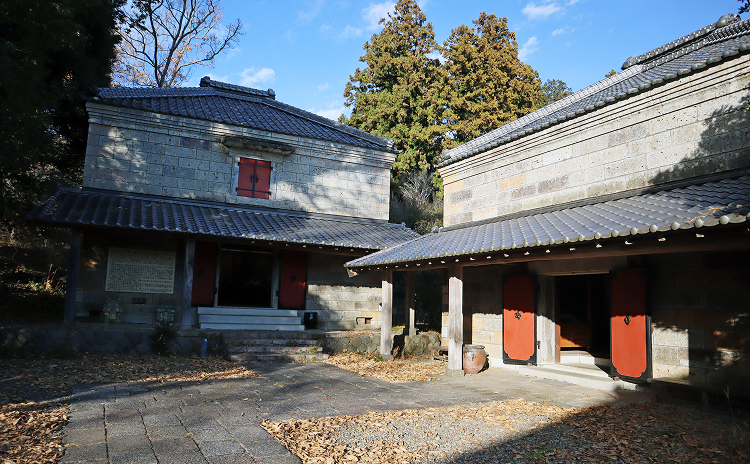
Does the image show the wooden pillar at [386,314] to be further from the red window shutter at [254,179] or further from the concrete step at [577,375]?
the red window shutter at [254,179]

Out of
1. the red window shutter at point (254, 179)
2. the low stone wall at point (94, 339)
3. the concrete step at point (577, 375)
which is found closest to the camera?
the concrete step at point (577, 375)

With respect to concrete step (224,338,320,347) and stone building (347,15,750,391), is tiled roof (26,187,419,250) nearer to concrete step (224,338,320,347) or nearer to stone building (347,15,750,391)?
stone building (347,15,750,391)

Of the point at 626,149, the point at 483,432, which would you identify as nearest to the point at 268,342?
the point at 483,432

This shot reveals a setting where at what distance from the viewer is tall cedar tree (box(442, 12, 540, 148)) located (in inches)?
934

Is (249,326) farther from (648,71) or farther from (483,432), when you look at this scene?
(648,71)

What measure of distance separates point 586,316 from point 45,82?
15.6m

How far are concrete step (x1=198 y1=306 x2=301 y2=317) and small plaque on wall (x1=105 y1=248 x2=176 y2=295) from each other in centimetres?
105

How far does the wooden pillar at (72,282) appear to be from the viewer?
33.8 feet

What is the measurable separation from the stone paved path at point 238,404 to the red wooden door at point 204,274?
13.6 feet

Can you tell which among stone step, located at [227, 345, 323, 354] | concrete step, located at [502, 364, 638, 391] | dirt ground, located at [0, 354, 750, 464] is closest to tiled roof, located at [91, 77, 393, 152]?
stone step, located at [227, 345, 323, 354]

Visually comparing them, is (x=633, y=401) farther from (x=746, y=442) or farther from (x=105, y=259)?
(x=105, y=259)

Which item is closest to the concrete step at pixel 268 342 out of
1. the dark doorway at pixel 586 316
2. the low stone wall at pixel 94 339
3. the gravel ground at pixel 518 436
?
the low stone wall at pixel 94 339

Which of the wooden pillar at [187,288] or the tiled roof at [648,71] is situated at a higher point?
the tiled roof at [648,71]

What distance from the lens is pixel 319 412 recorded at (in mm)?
6016
